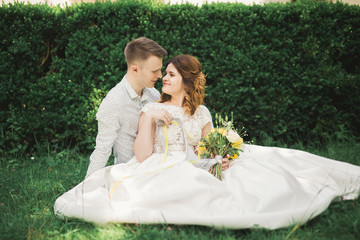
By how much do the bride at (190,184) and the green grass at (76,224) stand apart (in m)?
0.10

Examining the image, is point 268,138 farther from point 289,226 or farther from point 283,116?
point 289,226

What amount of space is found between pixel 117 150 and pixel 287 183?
1.96m

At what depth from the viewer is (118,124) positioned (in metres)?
3.55

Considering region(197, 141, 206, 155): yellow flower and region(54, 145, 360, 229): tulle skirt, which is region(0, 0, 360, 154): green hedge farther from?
region(54, 145, 360, 229): tulle skirt

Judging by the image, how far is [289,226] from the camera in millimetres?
2562

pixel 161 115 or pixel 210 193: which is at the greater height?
pixel 161 115

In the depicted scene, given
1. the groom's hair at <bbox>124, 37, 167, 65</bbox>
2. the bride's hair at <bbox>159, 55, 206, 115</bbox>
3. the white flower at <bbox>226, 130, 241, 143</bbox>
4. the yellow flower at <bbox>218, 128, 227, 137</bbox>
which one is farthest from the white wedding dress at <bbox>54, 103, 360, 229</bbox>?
the groom's hair at <bbox>124, 37, 167, 65</bbox>

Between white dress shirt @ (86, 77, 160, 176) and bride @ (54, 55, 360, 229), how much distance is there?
0.27 m

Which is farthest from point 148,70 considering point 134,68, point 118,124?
point 118,124

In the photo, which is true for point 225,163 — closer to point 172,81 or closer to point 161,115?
point 161,115

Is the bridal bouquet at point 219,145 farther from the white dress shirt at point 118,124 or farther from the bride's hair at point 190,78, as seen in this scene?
the white dress shirt at point 118,124

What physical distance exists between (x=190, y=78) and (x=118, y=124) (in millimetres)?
968

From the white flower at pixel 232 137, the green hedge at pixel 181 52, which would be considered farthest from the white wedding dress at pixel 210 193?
the green hedge at pixel 181 52

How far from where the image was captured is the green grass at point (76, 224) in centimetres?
256
